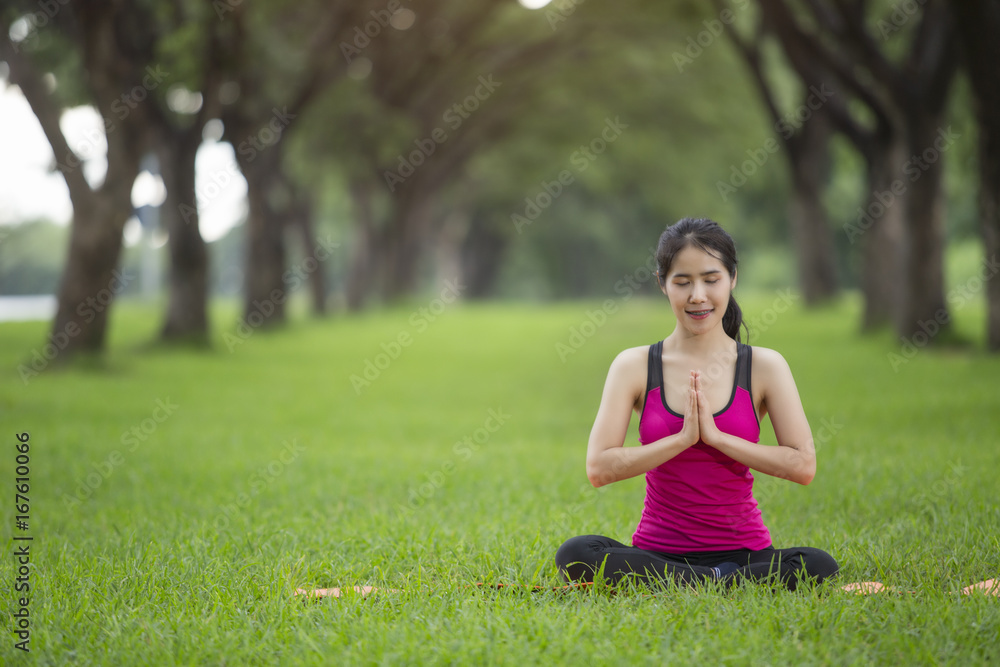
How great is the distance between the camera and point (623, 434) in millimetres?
3748

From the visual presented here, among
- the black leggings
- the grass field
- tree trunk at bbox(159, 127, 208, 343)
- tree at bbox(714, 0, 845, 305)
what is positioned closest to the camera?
the grass field

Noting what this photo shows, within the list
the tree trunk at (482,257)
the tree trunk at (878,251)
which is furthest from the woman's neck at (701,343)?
the tree trunk at (482,257)

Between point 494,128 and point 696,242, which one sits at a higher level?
point 494,128

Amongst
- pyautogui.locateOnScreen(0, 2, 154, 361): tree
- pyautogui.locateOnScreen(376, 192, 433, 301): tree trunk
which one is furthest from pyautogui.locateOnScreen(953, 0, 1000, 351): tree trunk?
pyautogui.locateOnScreen(376, 192, 433, 301): tree trunk

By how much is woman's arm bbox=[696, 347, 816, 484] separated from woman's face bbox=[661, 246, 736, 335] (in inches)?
11.3

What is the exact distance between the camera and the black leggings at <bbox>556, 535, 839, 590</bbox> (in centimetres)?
388

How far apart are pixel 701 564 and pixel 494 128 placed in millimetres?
31124

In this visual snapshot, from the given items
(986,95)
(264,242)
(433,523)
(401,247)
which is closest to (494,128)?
(401,247)

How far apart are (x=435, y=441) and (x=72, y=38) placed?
1105 centimetres

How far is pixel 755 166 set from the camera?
34906 millimetres

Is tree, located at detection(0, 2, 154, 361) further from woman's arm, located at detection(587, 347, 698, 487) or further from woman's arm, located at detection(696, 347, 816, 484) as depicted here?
woman's arm, located at detection(696, 347, 816, 484)

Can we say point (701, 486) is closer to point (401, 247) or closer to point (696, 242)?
point (696, 242)

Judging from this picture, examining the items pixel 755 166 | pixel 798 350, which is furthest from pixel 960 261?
pixel 798 350

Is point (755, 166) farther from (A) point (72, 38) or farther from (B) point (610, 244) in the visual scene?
(A) point (72, 38)
